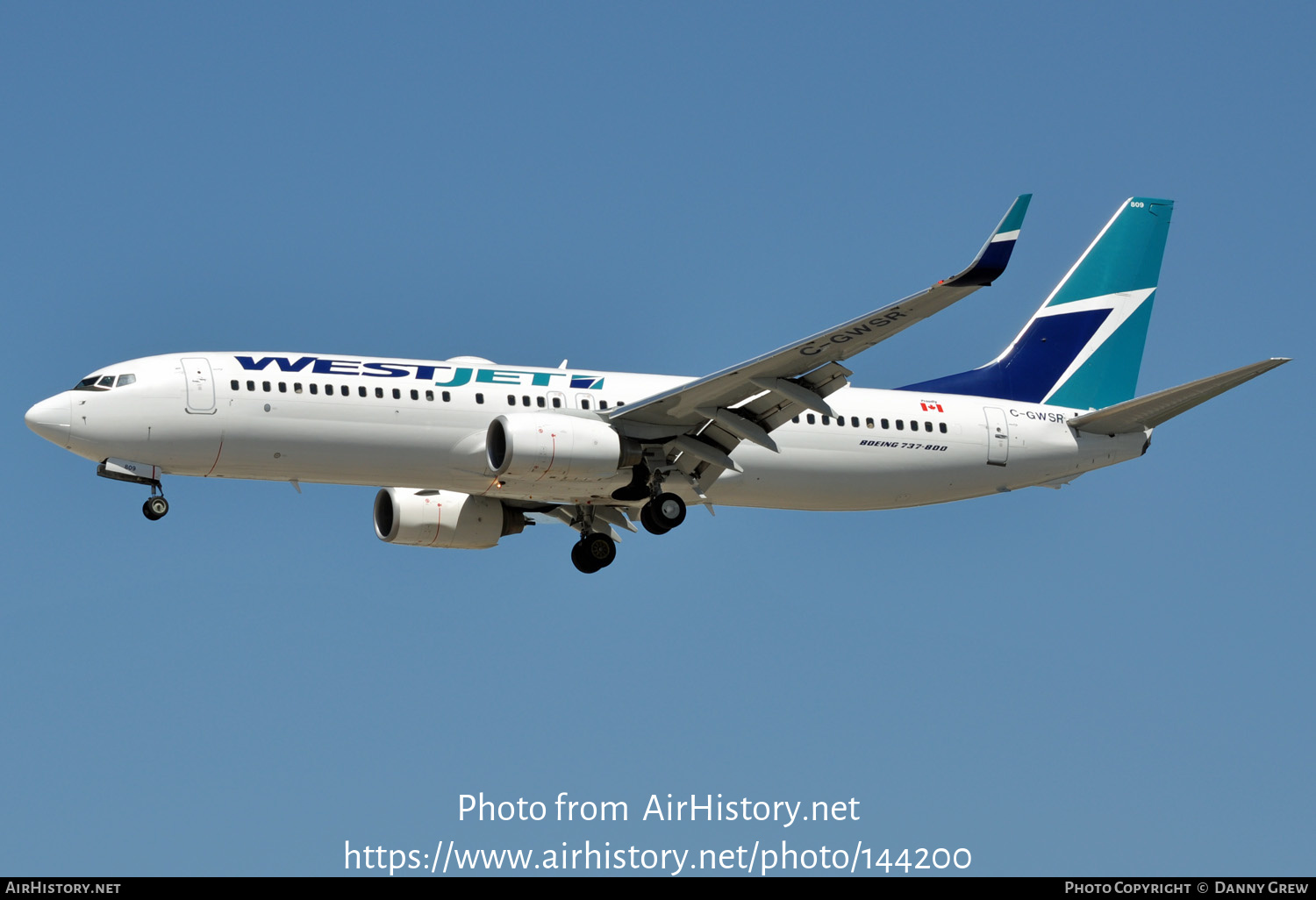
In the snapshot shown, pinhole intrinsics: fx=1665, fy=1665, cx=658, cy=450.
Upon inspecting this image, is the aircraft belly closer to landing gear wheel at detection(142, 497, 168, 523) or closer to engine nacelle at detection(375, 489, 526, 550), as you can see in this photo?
landing gear wheel at detection(142, 497, 168, 523)

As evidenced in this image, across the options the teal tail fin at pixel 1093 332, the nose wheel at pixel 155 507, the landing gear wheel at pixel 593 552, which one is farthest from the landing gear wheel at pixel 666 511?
the nose wheel at pixel 155 507

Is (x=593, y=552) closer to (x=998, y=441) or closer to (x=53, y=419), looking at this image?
(x=998, y=441)

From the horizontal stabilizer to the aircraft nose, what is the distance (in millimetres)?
23004

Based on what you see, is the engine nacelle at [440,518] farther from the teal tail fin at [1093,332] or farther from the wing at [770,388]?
the teal tail fin at [1093,332]

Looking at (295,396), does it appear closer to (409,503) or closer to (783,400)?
(409,503)

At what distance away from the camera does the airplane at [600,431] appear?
112 feet

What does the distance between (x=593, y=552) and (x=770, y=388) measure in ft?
24.8

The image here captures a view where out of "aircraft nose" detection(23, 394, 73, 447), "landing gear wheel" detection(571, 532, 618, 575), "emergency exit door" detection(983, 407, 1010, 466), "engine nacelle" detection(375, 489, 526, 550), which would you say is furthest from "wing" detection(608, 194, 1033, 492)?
"aircraft nose" detection(23, 394, 73, 447)

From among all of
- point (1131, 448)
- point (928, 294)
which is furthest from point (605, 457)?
point (1131, 448)

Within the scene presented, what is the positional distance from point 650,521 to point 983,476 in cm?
854

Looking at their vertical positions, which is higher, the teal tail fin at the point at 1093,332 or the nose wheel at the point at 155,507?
the teal tail fin at the point at 1093,332

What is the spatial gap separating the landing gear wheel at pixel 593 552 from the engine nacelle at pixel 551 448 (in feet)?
14.1

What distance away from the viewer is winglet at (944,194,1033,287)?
2908cm

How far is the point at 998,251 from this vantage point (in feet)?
95.7
